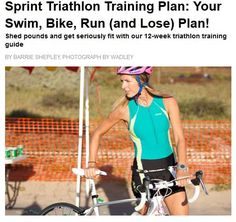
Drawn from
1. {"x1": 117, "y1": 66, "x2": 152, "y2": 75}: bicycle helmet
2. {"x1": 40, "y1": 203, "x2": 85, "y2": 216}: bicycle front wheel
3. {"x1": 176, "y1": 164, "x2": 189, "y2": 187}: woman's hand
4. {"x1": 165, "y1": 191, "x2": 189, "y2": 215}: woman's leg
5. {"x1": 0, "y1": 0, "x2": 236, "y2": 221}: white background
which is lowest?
{"x1": 40, "y1": 203, "x2": 85, "y2": 216}: bicycle front wheel

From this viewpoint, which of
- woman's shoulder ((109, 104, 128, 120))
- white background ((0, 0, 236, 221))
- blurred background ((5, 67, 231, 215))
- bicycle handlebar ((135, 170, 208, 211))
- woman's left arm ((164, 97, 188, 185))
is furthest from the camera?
blurred background ((5, 67, 231, 215))

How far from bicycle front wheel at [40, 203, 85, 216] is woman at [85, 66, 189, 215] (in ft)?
1.16

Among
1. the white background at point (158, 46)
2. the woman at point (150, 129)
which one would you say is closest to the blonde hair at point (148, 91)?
the woman at point (150, 129)

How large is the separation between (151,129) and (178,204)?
0.51 metres

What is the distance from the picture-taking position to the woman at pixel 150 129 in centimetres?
497

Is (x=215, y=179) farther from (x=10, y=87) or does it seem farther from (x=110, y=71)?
(x=110, y=71)

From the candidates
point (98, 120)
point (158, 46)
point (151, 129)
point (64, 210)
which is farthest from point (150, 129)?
point (98, 120)

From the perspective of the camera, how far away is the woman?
16.3 feet

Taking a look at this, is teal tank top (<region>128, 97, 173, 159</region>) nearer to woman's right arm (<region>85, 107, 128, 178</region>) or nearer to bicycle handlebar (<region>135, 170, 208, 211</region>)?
woman's right arm (<region>85, 107, 128, 178</region>)

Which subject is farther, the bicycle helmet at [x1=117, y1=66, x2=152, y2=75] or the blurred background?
the blurred background

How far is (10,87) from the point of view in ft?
100

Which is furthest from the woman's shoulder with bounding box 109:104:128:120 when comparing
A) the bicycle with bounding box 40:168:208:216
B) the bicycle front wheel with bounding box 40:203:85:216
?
the bicycle front wheel with bounding box 40:203:85:216

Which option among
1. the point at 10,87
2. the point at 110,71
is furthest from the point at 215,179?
the point at 110,71

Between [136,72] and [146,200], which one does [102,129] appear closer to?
[136,72]
